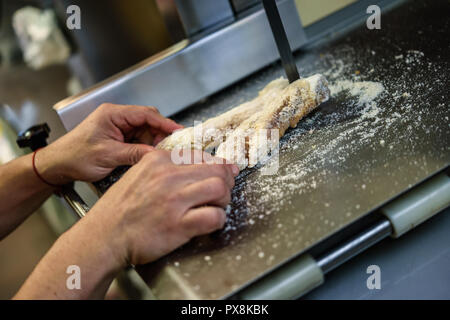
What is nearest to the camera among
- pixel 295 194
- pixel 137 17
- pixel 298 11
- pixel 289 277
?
pixel 289 277

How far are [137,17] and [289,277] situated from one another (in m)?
1.76

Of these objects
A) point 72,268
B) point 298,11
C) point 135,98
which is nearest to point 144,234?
point 72,268

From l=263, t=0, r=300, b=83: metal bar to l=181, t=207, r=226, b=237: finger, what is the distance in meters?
0.55

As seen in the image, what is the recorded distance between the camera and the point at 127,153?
1.19m

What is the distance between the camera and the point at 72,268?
0.81 m

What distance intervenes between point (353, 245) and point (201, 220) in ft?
0.86

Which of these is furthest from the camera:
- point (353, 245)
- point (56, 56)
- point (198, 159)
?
point (56, 56)

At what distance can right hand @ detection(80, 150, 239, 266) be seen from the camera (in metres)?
0.79

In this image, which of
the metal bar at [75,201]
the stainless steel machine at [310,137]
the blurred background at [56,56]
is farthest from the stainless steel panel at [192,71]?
the metal bar at [75,201]

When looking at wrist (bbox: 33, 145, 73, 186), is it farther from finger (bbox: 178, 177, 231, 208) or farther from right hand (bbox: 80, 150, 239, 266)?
finger (bbox: 178, 177, 231, 208)
